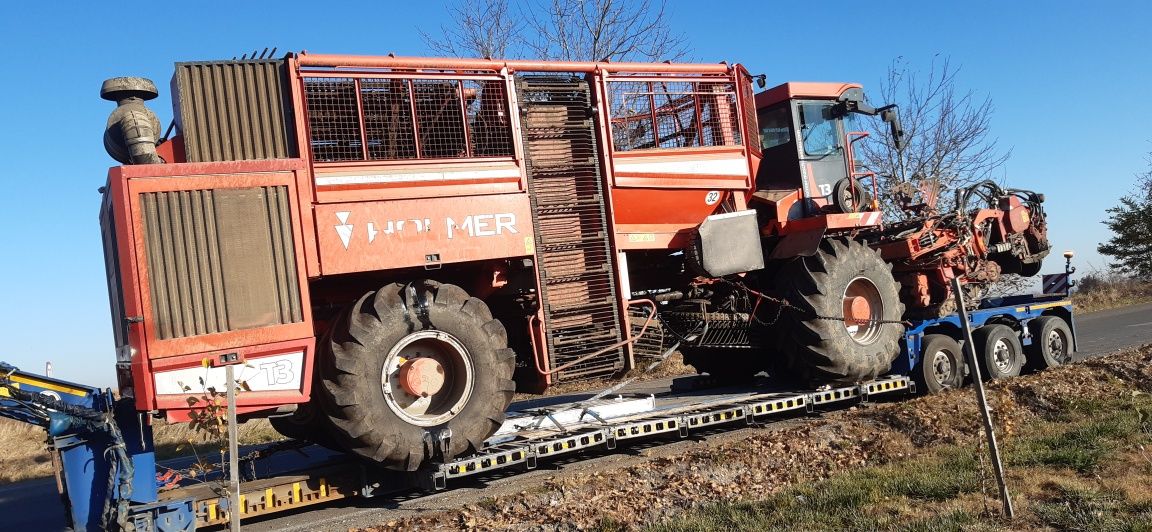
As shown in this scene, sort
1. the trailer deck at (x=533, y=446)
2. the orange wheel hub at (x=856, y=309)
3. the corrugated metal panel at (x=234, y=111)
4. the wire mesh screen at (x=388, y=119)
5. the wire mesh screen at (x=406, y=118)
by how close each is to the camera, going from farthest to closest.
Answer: the orange wheel hub at (x=856, y=309), the wire mesh screen at (x=388, y=119), the wire mesh screen at (x=406, y=118), the trailer deck at (x=533, y=446), the corrugated metal panel at (x=234, y=111)

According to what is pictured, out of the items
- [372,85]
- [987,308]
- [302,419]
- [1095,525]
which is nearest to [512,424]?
[302,419]

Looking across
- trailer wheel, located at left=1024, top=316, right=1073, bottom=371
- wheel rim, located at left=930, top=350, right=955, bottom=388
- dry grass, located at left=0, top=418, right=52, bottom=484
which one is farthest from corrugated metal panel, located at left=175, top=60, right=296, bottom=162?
trailer wheel, located at left=1024, top=316, right=1073, bottom=371

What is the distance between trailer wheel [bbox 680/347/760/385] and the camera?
11.8 metres

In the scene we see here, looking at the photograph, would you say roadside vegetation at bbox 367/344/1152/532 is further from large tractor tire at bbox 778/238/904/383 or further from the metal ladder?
the metal ladder

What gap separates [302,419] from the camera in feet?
26.4

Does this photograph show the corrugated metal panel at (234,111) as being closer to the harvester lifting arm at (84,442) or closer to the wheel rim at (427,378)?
the wheel rim at (427,378)

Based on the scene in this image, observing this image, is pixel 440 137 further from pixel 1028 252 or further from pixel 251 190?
pixel 1028 252

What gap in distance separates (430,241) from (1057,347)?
33.7 feet

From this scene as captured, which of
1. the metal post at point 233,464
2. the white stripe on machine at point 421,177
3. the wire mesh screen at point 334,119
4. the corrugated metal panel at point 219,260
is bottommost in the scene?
the metal post at point 233,464

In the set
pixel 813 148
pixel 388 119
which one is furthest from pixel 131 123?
pixel 813 148

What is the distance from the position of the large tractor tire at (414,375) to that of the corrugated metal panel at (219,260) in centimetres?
57

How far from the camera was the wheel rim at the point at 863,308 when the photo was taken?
33.1 ft

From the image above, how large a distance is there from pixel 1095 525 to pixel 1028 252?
31.6 feet

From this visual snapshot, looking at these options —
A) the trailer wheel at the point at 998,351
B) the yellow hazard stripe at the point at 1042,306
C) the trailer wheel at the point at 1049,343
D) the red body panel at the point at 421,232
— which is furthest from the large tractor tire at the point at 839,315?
the trailer wheel at the point at 1049,343
